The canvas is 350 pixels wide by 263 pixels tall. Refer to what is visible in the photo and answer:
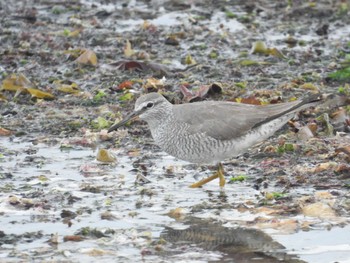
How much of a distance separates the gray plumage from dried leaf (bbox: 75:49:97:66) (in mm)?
4051

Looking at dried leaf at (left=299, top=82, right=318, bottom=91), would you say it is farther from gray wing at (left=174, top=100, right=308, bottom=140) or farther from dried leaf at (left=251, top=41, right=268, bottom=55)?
gray wing at (left=174, top=100, right=308, bottom=140)

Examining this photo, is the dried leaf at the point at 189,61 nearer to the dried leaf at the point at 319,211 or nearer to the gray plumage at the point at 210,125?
the gray plumage at the point at 210,125

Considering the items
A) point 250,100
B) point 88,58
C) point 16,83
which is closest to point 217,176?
point 250,100

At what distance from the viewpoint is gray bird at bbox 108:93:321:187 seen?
11016 millimetres

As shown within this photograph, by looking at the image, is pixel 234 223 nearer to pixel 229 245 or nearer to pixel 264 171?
pixel 229 245

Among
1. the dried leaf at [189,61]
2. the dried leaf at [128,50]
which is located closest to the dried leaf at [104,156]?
the dried leaf at [189,61]

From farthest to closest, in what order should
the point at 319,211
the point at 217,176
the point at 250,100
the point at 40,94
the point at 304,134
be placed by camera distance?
the point at 40,94
the point at 250,100
the point at 304,134
the point at 217,176
the point at 319,211

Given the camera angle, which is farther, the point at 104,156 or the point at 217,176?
the point at 104,156

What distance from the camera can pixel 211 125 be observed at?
36.6 feet

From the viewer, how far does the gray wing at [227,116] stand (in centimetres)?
1111

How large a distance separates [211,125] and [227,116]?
0.23 metres

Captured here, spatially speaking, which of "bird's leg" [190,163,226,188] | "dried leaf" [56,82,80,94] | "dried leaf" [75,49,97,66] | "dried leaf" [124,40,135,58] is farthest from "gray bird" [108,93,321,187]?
"dried leaf" [124,40,135,58]

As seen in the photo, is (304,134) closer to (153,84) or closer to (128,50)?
(153,84)

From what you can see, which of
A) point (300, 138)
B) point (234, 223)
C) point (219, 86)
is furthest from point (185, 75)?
point (234, 223)
